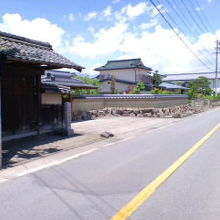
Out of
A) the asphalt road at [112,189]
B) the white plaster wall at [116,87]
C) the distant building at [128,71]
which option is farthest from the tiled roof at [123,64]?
the asphalt road at [112,189]

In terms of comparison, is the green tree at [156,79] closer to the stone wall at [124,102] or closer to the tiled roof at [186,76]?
the stone wall at [124,102]

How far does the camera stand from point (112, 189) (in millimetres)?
5898

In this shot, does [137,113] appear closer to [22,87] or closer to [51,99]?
[51,99]

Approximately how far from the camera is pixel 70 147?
11.0 meters

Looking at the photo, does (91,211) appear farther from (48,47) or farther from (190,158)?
(48,47)

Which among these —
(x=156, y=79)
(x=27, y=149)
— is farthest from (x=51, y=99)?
(x=156, y=79)

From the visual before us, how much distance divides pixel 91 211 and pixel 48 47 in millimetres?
10719

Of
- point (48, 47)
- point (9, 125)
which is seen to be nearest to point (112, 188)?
point (9, 125)

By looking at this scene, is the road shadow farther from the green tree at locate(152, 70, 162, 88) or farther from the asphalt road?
the green tree at locate(152, 70, 162, 88)

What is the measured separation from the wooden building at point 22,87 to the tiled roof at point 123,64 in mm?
39024

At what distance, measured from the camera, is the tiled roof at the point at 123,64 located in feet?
170

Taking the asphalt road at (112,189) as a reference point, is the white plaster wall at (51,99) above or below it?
above

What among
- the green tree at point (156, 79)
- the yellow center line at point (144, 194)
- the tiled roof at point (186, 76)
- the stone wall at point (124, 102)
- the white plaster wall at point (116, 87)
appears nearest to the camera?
the yellow center line at point (144, 194)

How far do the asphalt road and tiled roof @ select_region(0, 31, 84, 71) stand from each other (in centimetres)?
374
